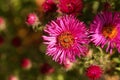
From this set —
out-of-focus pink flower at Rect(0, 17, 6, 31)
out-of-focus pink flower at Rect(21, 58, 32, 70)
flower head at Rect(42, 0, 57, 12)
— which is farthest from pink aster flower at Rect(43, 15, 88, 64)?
out-of-focus pink flower at Rect(0, 17, 6, 31)

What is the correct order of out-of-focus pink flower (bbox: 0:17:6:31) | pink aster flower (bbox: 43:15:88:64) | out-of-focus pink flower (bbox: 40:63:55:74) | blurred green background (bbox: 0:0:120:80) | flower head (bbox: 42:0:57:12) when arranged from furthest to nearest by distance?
out-of-focus pink flower (bbox: 0:17:6:31)
blurred green background (bbox: 0:0:120:80)
out-of-focus pink flower (bbox: 40:63:55:74)
flower head (bbox: 42:0:57:12)
pink aster flower (bbox: 43:15:88:64)

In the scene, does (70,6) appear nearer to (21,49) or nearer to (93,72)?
(93,72)

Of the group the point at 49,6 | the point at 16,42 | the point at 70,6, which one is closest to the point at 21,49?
the point at 16,42

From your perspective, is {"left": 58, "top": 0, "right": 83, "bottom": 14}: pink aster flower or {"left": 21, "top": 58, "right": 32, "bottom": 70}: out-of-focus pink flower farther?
{"left": 21, "top": 58, "right": 32, "bottom": 70}: out-of-focus pink flower

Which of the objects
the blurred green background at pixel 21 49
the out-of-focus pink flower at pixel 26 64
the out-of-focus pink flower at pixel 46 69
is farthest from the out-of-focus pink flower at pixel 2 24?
the out-of-focus pink flower at pixel 46 69

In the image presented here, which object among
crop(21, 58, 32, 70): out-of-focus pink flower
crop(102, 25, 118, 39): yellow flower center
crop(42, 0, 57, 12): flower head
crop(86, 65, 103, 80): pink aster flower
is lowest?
crop(86, 65, 103, 80): pink aster flower

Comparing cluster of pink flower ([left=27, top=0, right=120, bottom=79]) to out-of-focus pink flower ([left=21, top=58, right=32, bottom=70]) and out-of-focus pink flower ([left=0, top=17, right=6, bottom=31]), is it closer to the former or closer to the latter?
out-of-focus pink flower ([left=21, top=58, right=32, bottom=70])

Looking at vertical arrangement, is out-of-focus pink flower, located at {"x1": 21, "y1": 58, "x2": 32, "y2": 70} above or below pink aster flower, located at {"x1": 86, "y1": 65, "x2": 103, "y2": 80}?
above

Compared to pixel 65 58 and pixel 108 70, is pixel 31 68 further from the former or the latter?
pixel 65 58

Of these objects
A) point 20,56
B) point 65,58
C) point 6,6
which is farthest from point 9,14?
point 65,58
